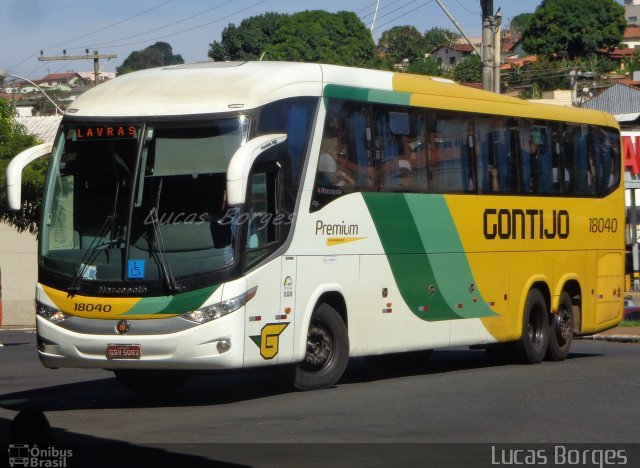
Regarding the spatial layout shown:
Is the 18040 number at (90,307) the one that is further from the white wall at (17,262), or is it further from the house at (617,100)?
the house at (617,100)

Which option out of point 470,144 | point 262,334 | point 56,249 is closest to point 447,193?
point 470,144

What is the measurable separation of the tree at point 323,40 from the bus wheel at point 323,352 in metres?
98.7

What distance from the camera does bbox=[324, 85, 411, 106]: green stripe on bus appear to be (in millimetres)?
14141

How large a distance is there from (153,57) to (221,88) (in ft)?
549

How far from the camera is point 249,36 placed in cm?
12150

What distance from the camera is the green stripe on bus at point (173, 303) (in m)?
12.3

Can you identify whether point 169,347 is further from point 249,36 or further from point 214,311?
point 249,36

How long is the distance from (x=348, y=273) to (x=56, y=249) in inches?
132

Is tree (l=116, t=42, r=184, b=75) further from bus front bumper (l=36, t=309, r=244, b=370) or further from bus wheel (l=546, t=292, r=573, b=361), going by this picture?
bus front bumper (l=36, t=309, r=244, b=370)

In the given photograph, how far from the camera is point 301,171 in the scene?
13414 millimetres

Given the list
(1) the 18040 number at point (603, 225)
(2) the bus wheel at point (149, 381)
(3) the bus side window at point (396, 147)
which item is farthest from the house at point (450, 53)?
(2) the bus wheel at point (149, 381)

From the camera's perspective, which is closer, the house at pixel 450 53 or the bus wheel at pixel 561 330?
the bus wheel at pixel 561 330

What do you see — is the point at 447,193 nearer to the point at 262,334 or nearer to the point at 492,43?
the point at 262,334

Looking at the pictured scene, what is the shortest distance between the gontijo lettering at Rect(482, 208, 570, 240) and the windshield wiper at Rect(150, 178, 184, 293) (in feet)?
19.1
